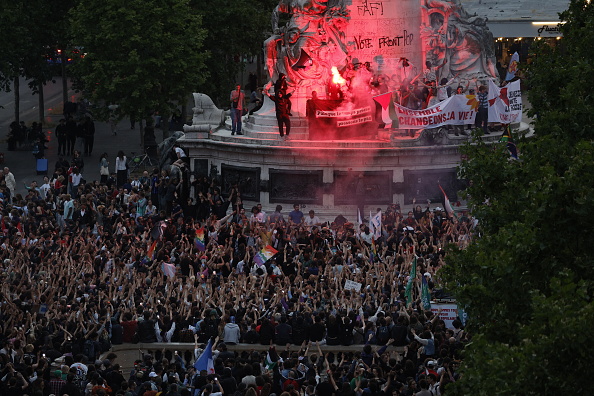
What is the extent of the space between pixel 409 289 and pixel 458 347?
146 inches

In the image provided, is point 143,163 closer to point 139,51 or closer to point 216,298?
point 139,51

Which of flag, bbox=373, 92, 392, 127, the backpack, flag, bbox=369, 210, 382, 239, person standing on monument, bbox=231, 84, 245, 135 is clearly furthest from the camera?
person standing on monument, bbox=231, 84, 245, 135

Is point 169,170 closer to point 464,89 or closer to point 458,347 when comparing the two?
point 464,89

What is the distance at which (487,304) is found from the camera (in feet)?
59.9

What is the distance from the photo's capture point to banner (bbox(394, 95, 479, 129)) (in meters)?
40.4

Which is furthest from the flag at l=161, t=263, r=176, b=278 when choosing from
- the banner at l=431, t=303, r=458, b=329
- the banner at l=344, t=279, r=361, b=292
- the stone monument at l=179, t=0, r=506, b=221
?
the stone monument at l=179, t=0, r=506, b=221

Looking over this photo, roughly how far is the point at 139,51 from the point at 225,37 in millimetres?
7831

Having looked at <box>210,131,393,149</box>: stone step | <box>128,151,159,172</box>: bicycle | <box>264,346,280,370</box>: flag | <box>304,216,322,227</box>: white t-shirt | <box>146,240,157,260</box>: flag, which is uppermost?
<box>210,131,393,149</box>: stone step

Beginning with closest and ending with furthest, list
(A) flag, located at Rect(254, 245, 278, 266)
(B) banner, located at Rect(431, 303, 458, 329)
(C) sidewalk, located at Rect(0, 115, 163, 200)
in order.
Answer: (B) banner, located at Rect(431, 303, 458, 329), (A) flag, located at Rect(254, 245, 278, 266), (C) sidewalk, located at Rect(0, 115, 163, 200)

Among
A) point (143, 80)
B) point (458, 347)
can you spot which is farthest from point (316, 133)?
point (458, 347)

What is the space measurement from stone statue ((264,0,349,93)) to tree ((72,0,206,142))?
10385 mm

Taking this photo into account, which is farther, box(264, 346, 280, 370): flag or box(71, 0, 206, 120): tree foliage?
box(71, 0, 206, 120): tree foliage

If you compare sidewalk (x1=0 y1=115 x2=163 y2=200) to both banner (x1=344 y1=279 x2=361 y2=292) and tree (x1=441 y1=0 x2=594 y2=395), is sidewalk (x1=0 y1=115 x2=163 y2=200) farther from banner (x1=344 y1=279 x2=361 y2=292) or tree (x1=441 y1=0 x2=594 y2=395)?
tree (x1=441 y1=0 x2=594 y2=395)

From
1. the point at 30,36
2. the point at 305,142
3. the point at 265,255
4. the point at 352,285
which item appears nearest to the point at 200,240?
the point at 265,255
